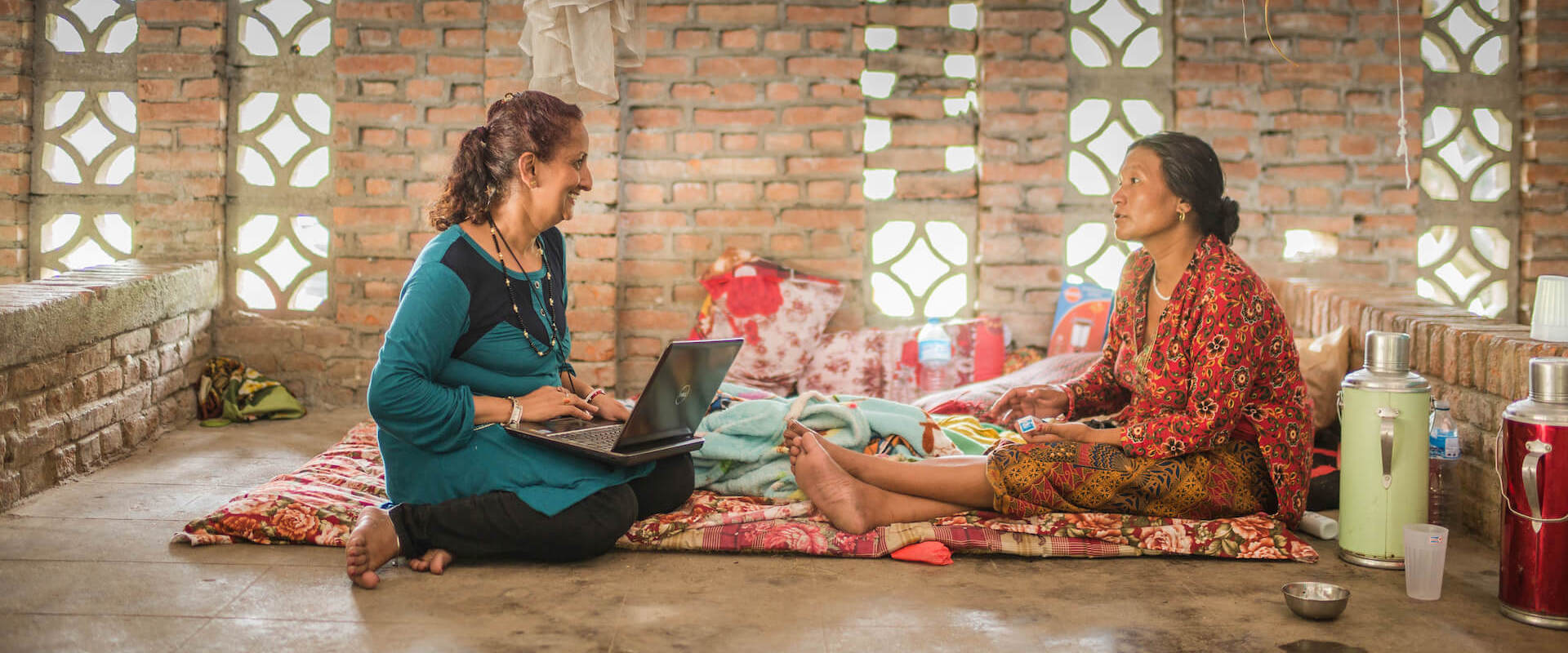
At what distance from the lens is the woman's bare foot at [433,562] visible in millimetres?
2947

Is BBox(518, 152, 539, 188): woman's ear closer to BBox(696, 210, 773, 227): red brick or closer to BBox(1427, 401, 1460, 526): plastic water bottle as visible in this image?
BBox(696, 210, 773, 227): red brick

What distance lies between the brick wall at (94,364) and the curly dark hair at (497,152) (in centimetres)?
155

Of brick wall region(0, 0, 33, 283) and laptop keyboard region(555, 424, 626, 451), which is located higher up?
brick wall region(0, 0, 33, 283)

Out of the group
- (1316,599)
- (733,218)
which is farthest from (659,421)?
(733,218)

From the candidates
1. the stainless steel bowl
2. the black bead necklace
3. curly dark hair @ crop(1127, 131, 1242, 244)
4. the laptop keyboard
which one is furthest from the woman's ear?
the stainless steel bowl

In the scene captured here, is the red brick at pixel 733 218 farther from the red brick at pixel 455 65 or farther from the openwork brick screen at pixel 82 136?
the openwork brick screen at pixel 82 136

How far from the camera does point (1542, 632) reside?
2635mm

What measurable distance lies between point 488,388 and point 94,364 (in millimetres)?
2050

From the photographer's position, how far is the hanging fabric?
3.68 meters

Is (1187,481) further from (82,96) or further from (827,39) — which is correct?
(82,96)

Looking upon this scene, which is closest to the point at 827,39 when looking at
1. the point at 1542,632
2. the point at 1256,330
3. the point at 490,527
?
the point at 1256,330

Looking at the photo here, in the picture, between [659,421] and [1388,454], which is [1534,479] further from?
[659,421]

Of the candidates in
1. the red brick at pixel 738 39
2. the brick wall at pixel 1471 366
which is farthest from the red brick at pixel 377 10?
the brick wall at pixel 1471 366

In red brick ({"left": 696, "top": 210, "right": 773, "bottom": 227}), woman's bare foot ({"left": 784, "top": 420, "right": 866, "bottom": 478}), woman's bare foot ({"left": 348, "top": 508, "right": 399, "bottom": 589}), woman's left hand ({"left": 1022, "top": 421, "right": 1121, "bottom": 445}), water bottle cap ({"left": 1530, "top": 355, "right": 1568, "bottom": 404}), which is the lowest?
woman's bare foot ({"left": 348, "top": 508, "right": 399, "bottom": 589})
